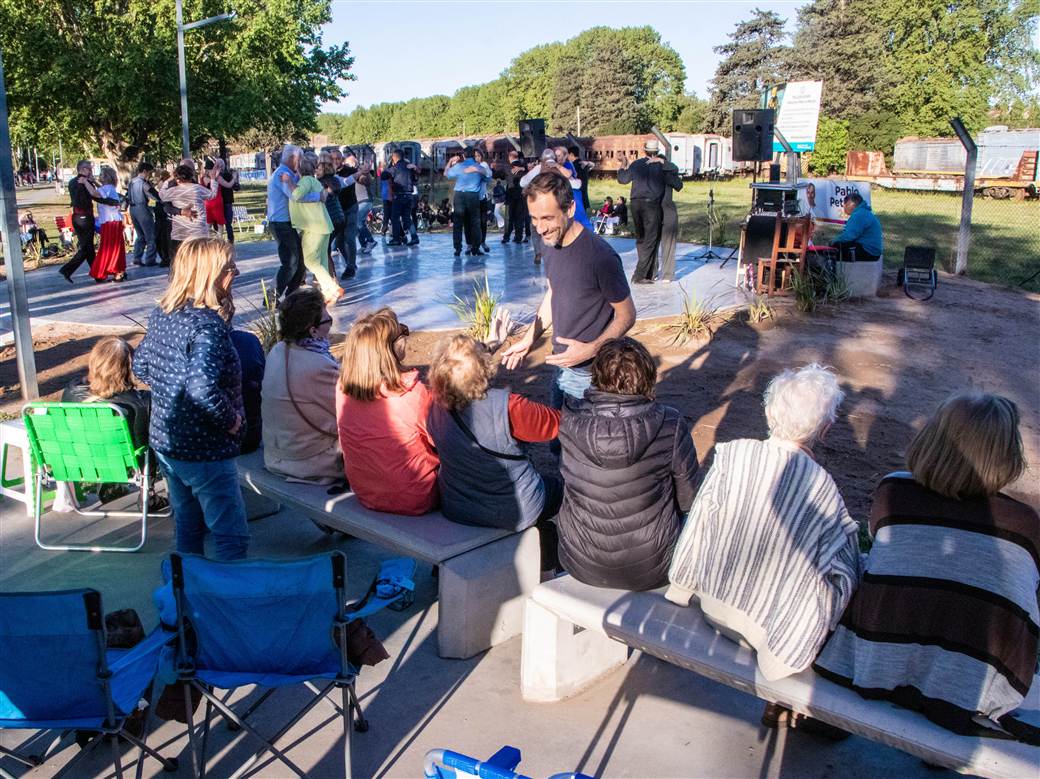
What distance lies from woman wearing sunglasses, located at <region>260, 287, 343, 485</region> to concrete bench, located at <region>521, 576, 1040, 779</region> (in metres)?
1.56

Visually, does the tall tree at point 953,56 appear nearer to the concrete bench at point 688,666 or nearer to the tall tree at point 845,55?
the tall tree at point 845,55

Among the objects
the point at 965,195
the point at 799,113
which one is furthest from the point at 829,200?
the point at 965,195

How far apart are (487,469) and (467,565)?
0.39m

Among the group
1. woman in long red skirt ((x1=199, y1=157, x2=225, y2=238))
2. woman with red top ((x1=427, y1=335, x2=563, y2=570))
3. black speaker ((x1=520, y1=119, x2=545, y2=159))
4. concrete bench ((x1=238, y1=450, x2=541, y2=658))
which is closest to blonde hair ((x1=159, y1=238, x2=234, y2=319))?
woman with red top ((x1=427, y1=335, x2=563, y2=570))

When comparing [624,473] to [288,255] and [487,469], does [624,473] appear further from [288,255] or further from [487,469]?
[288,255]

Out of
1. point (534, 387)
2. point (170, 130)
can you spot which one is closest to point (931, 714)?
point (534, 387)

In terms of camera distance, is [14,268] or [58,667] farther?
[14,268]

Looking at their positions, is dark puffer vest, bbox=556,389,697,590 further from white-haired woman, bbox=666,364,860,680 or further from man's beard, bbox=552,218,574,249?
man's beard, bbox=552,218,574,249

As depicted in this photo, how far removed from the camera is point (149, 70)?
30453 millimetres

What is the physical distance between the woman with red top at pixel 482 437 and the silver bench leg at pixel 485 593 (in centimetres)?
12

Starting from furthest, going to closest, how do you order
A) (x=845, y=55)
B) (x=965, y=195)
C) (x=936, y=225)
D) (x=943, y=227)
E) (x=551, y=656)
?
(x=845, y=55) < (x=936, y=225) < (x=943, y=227) < (x=965, y=195) < (x=551, y=656)

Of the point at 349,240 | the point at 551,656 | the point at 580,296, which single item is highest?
the point at 580,296

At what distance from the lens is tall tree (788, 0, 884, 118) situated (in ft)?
176

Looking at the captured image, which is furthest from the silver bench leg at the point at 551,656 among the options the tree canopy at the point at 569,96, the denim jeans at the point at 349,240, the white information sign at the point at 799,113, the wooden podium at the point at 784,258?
the tree canopy at the point at 569,96
